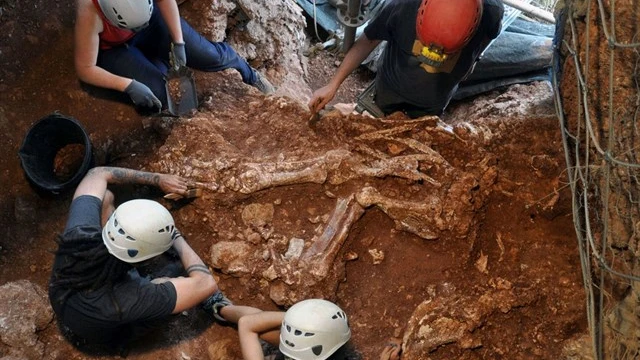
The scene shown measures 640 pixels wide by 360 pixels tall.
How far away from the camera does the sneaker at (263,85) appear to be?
16.1ft

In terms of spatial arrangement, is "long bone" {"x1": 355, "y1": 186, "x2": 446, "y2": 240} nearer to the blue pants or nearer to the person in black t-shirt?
the person in black t-shirt

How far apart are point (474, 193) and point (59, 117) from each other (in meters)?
2.73

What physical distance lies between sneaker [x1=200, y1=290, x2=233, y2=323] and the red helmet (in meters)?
2.00

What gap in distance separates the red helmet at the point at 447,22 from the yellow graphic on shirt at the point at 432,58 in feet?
0.11

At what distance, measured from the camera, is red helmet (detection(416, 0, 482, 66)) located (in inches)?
127

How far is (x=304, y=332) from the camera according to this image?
2.76 metres

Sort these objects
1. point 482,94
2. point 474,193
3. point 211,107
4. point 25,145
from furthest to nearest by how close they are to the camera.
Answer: point 482,94 → point 211,107 → point 25,145 → point 474,193

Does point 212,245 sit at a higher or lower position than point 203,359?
higher

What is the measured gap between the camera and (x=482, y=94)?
213 inches

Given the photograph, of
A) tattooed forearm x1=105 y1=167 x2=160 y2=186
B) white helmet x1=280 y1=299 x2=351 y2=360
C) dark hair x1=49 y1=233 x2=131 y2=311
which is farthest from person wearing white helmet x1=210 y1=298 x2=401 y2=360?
tattooed forearm x1=105 y1=167 x2=160 y2=186

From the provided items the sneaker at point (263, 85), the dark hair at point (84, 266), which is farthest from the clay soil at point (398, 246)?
the sneaker at point (263, 85)

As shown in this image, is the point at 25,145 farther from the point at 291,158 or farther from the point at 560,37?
the point at 560,37

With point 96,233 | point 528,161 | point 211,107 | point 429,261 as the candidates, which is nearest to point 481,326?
point 429,261

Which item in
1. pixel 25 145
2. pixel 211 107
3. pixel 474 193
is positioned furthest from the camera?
pixel 211 107
